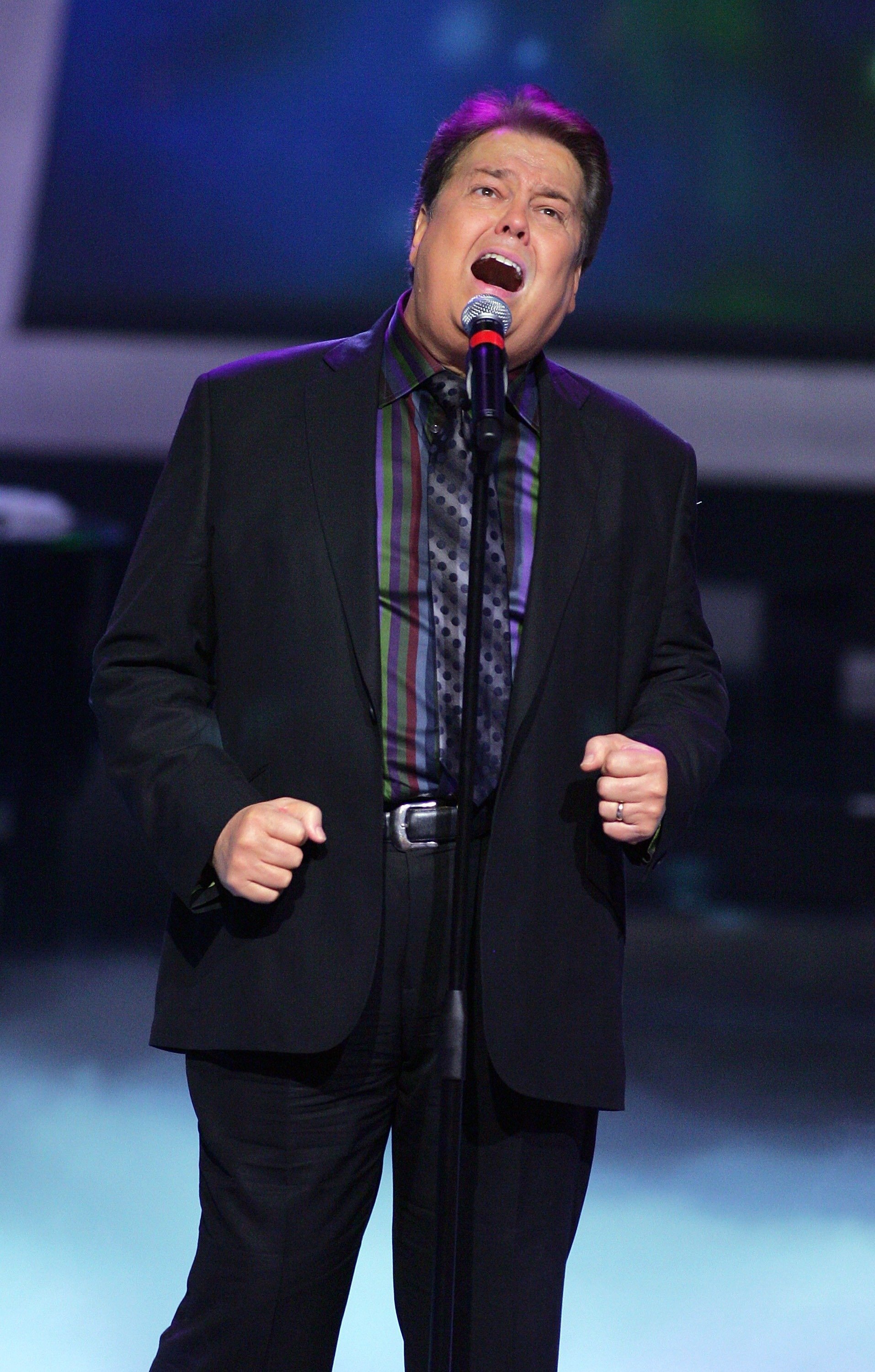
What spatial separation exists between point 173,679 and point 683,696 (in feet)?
1.64

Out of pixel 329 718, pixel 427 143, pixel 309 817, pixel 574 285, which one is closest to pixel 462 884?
pixel 309 817

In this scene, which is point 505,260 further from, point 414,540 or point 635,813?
point 635,813

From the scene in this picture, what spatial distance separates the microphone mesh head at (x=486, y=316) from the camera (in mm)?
1179

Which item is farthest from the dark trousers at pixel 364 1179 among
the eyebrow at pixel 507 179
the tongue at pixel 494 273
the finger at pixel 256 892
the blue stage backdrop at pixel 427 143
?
the blue stage backdrop at pixel 427 143

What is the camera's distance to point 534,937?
4.37 ft

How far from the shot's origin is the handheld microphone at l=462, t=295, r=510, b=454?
1078 millimetres

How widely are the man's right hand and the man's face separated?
0.49m

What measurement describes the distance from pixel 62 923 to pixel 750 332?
1739 mm

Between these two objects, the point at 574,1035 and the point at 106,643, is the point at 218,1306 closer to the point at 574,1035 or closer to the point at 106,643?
the point at 574,1035

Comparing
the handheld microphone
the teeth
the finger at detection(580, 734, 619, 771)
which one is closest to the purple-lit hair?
the teeth

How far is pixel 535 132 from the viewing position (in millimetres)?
1467

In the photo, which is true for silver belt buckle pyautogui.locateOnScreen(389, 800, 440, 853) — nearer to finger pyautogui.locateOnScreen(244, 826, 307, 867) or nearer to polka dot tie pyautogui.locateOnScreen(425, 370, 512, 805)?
polka dot tie pyautogui.locateOnScreen(425, 370, 512, 805)

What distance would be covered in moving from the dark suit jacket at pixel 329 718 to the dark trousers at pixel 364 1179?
50 mm

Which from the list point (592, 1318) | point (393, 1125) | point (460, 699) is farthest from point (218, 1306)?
point (592, 1318)
